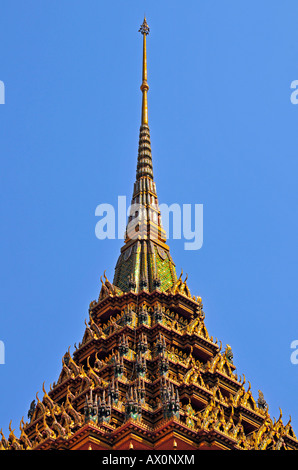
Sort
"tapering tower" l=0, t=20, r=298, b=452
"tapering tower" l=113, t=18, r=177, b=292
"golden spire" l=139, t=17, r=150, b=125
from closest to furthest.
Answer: "tapering tower" l=0, t=20, r=298, b=452 → "tapering tower" l=113, t=18, r=177, b=292 → "golden spire" l=139, t=17, r=150, b=125

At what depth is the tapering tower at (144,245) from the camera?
234 ft

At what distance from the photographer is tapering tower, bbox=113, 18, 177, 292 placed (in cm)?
7125

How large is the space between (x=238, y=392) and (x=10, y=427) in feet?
55.3

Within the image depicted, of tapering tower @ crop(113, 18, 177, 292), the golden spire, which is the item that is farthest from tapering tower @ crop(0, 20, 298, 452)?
the golden spire

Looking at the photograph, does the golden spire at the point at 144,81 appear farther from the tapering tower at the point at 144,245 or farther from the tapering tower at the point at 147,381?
the tapering tower at the point at 147,381

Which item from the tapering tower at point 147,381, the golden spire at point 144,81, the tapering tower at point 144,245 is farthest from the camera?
the golden spire at point 144,81

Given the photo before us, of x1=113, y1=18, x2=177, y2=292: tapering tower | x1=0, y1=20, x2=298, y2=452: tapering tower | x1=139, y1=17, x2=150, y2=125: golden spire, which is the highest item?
x1=139, y1=17, x2=150, y2=125: golden spire

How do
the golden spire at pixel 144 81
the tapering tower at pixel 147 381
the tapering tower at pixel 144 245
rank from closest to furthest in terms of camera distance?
the tapering tower at pixel 147 381, the tapering tower at pixel 144 245, the golden spire at pixel 144 81

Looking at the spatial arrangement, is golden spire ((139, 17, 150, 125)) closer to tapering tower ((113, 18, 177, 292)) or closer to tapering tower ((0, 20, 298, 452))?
tapering tower ((113, 18, 177, 292))

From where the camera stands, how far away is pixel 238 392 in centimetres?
6350

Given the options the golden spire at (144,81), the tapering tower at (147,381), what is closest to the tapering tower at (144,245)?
the tapering tower at (147,381)

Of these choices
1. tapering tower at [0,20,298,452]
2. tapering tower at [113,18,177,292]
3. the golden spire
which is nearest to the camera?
tapering tower at [0,20,298,452]
